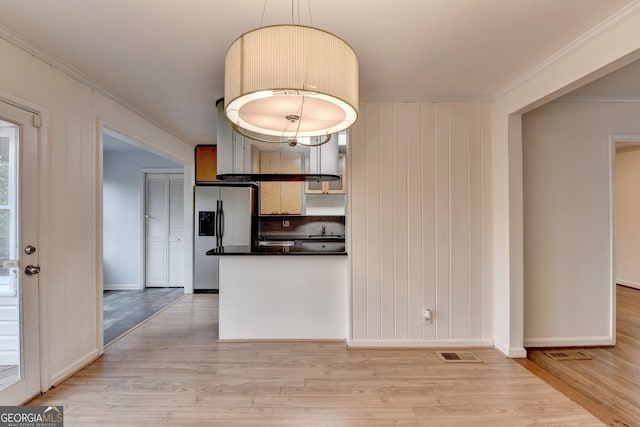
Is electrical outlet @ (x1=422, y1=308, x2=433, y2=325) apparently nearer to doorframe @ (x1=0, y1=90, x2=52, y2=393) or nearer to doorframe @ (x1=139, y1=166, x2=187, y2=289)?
doorframe @ (x1=0, y1=90, x2=52, y2=393)

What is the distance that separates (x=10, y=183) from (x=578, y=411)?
159 inches

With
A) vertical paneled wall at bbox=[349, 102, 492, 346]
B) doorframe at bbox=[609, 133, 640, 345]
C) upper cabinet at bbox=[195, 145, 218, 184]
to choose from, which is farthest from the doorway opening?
doorframe at bbox=[609, 133, 640, 345]

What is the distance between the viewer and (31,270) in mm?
2082

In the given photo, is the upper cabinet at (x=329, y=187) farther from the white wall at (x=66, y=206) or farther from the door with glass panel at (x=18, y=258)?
the door with glass panel at (x=18, y=258)

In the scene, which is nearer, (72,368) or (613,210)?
(72,368)

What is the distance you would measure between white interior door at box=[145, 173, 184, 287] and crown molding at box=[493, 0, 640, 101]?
16.9ft

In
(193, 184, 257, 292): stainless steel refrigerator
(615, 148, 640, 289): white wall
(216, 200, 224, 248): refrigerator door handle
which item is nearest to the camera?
(216, 200, 224, 248): refrigerator door handle

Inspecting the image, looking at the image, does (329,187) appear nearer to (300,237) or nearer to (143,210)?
(300,237)

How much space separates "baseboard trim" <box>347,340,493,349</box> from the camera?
9.67 ft

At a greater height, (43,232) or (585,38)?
(585,38)

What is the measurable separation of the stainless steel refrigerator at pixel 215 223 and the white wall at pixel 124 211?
102 centimetres

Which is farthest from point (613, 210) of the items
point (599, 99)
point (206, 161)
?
point (206, 161)

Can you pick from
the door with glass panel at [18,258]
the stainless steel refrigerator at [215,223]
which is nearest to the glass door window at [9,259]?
the door with glass panel at [18,258]

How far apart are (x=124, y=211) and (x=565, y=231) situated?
6366 millimetres
